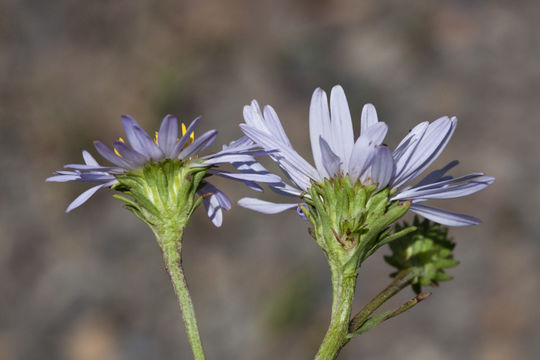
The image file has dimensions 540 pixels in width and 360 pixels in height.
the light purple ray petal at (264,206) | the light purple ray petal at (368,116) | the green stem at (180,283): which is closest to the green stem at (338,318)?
the light purple ray petal at (264,206)

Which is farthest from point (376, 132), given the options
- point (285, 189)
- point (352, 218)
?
point (285, 189)

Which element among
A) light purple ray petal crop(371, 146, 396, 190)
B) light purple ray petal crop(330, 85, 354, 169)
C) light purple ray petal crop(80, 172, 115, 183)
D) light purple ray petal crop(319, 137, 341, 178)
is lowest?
light purple ray petal crop(371, 146, 396, 190)

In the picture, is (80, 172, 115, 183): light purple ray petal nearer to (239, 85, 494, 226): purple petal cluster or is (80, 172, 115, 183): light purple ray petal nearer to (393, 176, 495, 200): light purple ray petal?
(239, 85, 494, 226): purple petal cluster

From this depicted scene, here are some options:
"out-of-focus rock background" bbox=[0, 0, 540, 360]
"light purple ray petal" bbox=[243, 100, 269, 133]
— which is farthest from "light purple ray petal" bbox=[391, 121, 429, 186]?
"out-of-focus rock background" bbox=[0, 0, 540, 360]

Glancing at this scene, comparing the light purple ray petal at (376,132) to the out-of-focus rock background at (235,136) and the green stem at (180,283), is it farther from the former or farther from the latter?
the out-of-focus rock background at (235,136)

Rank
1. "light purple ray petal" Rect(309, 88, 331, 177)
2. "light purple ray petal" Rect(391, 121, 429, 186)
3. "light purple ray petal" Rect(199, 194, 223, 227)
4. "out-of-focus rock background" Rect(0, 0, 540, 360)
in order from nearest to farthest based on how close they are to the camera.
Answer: "light purple ray petal" Rect(391, 121, 429, 186)
"light purple ray petal" Rect(309, 88, 331, 177)
"light purple ray petal" Rect(199, 194, 223, 227)
"out-of-focus rock background" Rect(0, 0, 540, 360)

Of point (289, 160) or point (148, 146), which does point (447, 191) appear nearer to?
point (289, 160)

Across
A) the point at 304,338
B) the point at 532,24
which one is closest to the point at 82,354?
the point at 304,338

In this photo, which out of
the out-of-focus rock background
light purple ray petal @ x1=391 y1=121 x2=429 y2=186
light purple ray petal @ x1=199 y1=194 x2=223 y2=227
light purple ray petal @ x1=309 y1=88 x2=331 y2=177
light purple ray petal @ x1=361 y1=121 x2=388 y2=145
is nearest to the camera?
light purple ray petal @ x1=361 y1=121 x2=388 y2=145

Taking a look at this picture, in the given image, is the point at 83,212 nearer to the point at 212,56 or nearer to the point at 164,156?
the point at 212,56
